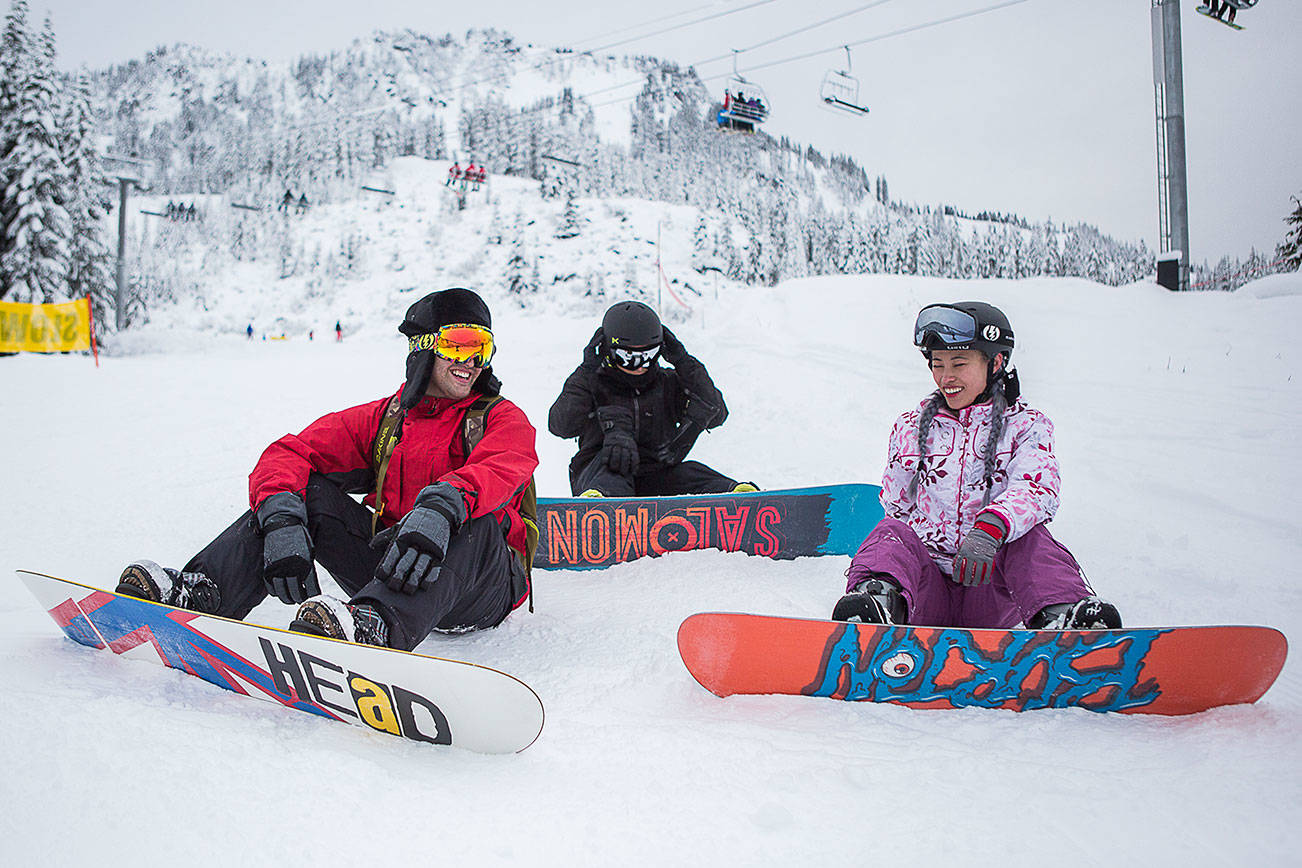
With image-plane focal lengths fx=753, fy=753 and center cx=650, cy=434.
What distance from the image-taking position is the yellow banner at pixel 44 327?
50.4ft

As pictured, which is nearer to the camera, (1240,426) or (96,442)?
(1240,426)

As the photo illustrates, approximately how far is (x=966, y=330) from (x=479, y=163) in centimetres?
7501

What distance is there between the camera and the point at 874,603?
217 centimetres

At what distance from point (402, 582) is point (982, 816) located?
4.78 feet

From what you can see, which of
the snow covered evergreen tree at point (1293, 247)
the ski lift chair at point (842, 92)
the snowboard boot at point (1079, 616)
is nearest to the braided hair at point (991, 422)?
the snowboard boot at point (1079, 616)

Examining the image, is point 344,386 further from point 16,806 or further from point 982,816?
point 982,816

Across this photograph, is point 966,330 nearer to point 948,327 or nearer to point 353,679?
point 948,327

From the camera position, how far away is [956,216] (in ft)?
180

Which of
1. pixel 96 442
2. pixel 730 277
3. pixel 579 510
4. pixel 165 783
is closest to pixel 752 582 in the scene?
pixel 579 510

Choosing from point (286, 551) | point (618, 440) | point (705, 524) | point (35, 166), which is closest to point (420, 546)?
point (286, 551)

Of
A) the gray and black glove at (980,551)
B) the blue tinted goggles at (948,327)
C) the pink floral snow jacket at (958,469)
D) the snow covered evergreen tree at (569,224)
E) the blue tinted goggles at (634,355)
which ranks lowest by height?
the gray and black glove at (980,551)

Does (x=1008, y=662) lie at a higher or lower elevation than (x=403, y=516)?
lower

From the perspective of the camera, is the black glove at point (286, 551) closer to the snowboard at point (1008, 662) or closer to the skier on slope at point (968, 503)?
the snowboard at point (1008, 662)

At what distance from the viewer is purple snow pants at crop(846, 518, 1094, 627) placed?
2.25 meters
